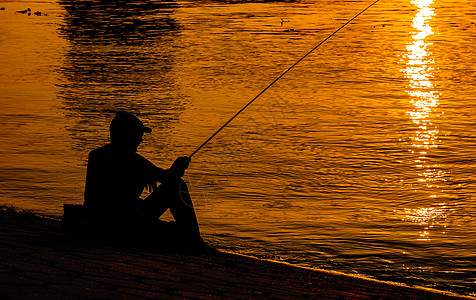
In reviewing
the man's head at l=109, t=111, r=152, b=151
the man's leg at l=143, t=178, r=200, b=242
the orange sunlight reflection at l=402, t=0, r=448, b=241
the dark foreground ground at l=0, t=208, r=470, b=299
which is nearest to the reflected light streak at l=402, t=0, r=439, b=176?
the orange sunlight reflection at l=402, t=0, r=448, b=241

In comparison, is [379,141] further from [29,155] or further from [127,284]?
[127,284]

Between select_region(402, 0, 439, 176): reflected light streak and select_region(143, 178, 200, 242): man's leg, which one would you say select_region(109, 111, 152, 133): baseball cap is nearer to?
select_region(143, 178, 200, 242): man's leg

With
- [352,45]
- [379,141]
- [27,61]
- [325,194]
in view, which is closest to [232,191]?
[325,194]

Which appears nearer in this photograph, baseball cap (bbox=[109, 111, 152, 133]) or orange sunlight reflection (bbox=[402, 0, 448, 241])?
baseball cap (bbox=[109, 111, 152, 133])

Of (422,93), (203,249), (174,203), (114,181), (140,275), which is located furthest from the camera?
(422,93)

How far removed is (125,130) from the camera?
5.49 metres

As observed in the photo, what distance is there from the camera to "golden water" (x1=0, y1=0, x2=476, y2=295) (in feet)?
24.1

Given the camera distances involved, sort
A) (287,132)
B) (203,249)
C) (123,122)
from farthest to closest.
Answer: (287,132) → (203,249) → (123,122)

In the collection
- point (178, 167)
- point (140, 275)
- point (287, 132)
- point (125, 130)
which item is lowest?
point (287, 132)

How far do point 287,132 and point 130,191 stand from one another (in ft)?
20.1

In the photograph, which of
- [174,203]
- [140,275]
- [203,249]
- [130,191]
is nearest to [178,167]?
[174,203]

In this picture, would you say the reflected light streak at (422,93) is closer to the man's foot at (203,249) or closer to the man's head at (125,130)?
the man's foot at (203,249)

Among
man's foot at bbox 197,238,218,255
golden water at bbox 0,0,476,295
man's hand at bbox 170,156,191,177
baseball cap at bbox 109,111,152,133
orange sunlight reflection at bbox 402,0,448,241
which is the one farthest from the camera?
orange sunlight reflection at bbox 402,0,448,241

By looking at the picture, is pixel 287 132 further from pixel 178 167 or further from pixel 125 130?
pixel 125 130
